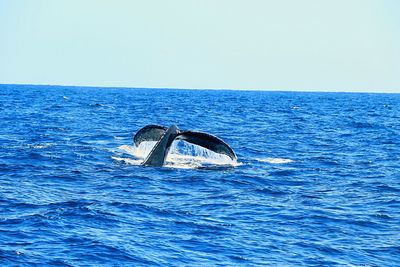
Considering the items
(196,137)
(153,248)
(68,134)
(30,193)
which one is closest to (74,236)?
(153,248)

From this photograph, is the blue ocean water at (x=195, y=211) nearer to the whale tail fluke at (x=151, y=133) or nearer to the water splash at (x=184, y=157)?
the water splash at (x=184, y=157)

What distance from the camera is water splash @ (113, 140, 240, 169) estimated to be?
2156 cm

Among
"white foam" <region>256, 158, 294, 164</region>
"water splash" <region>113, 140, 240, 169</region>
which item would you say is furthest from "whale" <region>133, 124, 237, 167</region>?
"white foam" <region>256, 158, 294, 164</region>

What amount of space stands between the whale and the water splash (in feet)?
1.60

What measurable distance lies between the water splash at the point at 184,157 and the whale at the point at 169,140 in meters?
0.49

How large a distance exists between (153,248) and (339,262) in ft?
9.78

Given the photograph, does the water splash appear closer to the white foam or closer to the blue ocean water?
the blue ocean water

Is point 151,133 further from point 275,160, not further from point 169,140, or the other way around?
point 275,160

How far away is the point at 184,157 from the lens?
76.8 feet

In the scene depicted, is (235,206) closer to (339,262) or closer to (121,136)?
(339,262)

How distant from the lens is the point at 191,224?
13.2 meters

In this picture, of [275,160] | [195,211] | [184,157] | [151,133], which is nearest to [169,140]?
[151,133]

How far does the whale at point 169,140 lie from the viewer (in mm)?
19328

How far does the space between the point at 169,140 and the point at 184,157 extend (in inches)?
139
